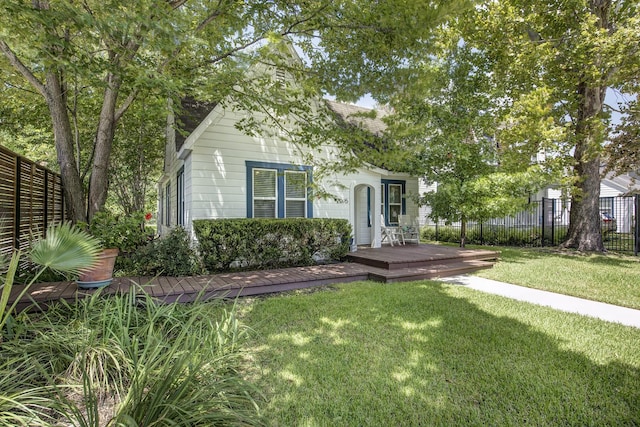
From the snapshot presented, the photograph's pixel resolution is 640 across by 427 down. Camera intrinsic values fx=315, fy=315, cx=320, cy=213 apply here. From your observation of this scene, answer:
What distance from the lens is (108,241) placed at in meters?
5.42

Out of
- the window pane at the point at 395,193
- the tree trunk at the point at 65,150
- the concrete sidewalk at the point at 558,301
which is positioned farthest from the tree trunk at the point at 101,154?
the window pane at the point at 395,193

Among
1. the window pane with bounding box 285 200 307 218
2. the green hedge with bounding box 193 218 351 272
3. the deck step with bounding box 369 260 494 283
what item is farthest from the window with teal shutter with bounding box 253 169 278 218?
the deck step with bounding box 369 260 494 283

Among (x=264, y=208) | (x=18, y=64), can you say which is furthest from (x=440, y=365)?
(x=18, y=64)

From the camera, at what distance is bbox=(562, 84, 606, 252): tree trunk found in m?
10.8

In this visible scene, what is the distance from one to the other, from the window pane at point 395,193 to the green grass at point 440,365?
7.92 m

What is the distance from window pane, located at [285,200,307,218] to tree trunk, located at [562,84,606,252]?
9.32 meters

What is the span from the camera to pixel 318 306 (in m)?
5.10

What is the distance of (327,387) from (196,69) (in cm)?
689

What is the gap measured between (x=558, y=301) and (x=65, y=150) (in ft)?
34.2

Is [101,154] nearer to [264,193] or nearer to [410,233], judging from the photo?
[264,193]

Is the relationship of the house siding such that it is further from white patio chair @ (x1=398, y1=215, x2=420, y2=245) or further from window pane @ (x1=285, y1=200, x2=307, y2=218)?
white patio chair @ (x1=398, y1=215, x2=420, y2=245)

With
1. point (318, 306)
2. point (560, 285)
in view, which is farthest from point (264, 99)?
point (560, 285)

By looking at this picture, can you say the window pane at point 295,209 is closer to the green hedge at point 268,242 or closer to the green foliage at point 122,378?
the green hedge at point 268,242

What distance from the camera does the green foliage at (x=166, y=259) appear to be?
265 inches
